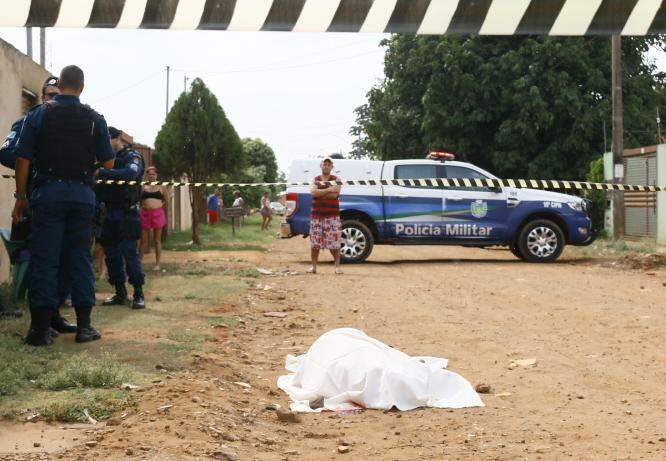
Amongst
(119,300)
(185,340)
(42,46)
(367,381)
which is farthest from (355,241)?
(42,46)

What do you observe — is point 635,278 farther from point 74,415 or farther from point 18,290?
point 74,415

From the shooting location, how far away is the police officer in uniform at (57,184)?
24.5 ft

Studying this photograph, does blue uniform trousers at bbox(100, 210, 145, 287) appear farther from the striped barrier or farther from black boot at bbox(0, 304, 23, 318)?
the striped barrier

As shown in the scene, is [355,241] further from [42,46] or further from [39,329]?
[42,46]

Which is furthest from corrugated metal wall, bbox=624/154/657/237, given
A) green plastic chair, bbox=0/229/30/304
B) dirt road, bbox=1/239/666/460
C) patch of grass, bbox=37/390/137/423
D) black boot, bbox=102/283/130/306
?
patch of grass, bbox=37/390/137/423

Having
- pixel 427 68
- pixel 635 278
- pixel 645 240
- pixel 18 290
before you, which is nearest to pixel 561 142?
pixel 427 68

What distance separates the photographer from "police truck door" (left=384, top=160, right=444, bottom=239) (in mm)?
18250

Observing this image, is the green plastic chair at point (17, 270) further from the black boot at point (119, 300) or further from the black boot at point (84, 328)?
the black boot at point (84, 328)

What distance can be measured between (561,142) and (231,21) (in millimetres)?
29663

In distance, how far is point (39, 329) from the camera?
7.44 m

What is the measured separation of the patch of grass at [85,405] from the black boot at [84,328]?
6.25ft

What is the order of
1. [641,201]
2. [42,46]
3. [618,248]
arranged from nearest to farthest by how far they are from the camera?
[618,248]
[641,201]
[42,46]

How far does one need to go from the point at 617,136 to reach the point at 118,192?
1627 centimetres

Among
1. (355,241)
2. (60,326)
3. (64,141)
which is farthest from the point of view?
(355,241)
